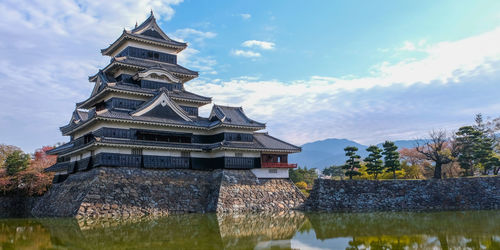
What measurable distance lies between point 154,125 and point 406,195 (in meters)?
16.9

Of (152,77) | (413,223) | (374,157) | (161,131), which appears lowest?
(413,223)

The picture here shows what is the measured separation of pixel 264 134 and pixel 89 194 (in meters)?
14.3

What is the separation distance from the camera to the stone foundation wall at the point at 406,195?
80.6ft

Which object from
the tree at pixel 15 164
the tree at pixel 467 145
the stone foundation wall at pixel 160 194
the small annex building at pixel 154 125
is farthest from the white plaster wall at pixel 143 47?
the tree at pixel 467 145

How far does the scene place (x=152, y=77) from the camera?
2794cm

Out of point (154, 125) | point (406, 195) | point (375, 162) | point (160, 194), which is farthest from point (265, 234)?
point (375, 162)

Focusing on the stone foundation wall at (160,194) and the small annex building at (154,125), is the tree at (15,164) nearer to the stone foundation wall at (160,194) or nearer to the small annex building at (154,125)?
the small annex building at (154,125)

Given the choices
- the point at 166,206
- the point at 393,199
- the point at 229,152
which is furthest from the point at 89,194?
the point at 393,199

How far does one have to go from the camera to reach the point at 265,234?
1499 cm

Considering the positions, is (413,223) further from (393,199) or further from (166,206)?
(166,206)

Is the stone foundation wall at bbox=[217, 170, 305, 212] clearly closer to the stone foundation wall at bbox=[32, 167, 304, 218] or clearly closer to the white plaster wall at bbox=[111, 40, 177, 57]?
the stone foundation wall at bbox=[32, 167, 304, 218]

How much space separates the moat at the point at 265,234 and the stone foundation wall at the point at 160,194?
260cm

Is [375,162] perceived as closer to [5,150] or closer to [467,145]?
[467,145]

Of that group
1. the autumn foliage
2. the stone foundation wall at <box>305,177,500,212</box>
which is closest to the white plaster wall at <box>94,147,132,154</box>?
the autumn foliage
